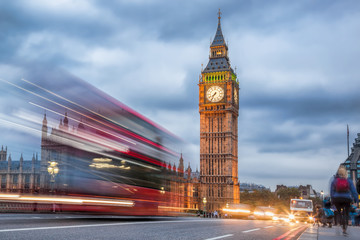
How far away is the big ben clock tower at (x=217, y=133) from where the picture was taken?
9562 centimetres

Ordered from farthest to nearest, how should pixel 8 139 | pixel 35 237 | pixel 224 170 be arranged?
pixel 224 170 → pixel 8 139 → pixel 35 237

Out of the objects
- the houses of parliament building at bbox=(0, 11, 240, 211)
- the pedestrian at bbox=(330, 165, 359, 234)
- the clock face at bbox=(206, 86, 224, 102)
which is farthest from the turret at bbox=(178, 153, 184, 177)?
the clock face at bbox=(206, 86, 224, 102)

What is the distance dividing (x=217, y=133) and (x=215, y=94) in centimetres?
927

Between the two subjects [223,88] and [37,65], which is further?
[223,88]

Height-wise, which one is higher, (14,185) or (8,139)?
(8,139)

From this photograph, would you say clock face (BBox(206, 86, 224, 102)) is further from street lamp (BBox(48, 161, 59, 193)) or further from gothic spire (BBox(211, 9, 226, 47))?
street lamp (BBox(48, 161, 59, 193))

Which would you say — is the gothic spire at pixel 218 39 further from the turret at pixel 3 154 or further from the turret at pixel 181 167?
A: the turret at pixel 3 154

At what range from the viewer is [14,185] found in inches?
460

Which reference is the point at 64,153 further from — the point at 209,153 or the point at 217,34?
the point at 217,34

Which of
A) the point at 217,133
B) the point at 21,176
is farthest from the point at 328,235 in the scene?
the point at 217,133

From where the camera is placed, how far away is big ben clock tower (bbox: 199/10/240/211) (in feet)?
314

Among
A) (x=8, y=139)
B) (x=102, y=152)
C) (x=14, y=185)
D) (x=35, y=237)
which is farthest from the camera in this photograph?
(x=102, y=152)

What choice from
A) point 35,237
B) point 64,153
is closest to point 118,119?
point 64,153

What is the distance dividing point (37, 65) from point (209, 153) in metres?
87.4
